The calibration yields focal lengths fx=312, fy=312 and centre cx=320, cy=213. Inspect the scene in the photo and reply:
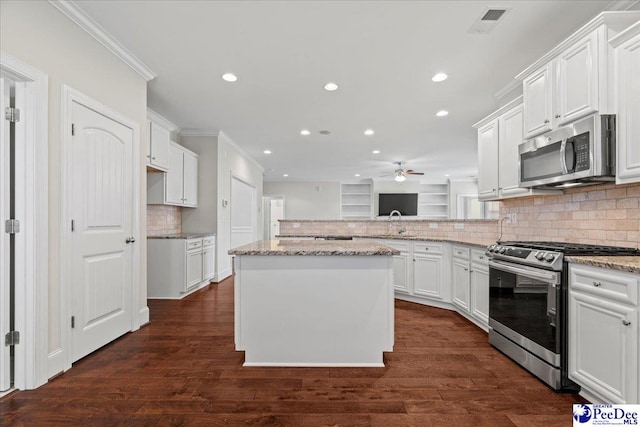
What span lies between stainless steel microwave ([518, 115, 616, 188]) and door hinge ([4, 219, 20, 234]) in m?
3.70

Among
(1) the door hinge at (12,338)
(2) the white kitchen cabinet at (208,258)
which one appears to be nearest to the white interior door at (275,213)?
(2) the white kitchen cabinet at (208,258)

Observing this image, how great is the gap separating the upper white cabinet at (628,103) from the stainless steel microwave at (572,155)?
63mm

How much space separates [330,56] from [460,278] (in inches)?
109

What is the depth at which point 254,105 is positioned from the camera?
13.2 ft

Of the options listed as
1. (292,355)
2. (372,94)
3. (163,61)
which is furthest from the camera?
(372,94)

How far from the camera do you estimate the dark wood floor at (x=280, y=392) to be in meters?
1.74

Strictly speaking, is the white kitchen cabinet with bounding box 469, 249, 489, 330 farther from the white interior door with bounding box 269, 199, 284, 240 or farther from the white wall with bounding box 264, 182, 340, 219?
the white interior door with bounding box 269, 199, 284, 240

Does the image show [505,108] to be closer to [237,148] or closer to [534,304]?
[534,304]

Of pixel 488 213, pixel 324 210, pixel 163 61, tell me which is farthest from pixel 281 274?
pixel 488 213

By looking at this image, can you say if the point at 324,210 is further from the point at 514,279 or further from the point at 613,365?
the point at 613,365

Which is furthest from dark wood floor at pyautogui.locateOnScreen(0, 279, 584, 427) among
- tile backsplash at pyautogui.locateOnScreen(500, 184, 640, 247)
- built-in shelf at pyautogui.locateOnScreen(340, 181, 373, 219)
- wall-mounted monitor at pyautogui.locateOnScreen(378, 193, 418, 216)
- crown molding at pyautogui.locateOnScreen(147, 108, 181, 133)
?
built-in shelf at pyautogui.locateOnScreen(340, 181, 373, 219)

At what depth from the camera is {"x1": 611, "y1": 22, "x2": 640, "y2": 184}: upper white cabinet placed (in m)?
1.82

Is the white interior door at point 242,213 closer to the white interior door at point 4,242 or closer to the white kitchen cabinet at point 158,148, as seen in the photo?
the white kitchen cabinet at point 158,148

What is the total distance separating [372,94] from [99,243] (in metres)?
3.17
